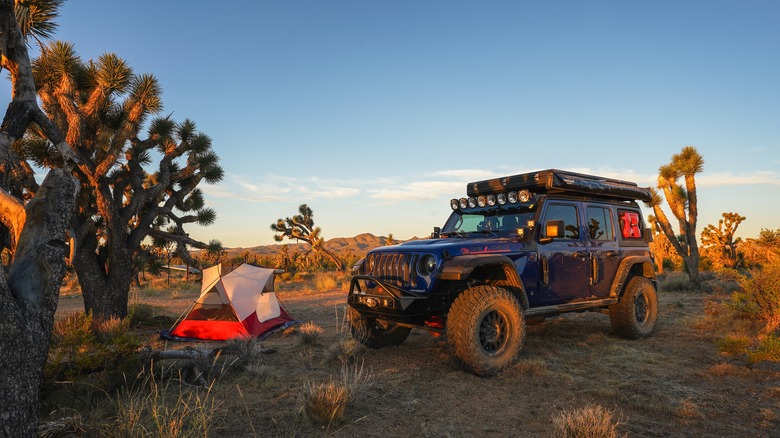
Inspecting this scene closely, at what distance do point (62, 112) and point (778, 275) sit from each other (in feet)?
53.0

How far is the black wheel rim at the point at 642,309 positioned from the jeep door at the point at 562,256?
6.04 ft

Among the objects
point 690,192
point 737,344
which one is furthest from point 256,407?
point 690,192

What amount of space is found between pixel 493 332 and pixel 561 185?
2563 mm

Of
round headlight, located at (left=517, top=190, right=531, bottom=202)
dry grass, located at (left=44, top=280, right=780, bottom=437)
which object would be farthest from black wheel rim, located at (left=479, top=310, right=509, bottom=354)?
round headlight, located at (left=517, top=190, right=531, bottom=202)

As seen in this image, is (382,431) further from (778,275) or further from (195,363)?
(778,275)

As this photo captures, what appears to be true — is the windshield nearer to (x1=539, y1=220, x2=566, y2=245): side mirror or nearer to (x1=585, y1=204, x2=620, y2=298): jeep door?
(x1=539, y1=220, x2=566, y2=245): side mirror

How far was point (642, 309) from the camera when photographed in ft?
26.7

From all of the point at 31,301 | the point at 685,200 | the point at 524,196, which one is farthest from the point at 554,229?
the point at 685,200

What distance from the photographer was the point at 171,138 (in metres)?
12.6

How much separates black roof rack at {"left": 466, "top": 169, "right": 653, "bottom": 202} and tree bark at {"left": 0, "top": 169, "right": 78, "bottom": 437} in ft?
19.1

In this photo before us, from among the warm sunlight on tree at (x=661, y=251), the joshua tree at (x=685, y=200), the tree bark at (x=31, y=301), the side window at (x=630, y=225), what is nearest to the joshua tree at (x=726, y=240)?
the warm sunlight on tree at (x=661, y=251)

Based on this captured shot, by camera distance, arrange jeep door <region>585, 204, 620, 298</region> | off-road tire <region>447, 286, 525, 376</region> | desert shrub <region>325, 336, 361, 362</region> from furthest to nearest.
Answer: jeep door <region>585, 204, 620, 298</region>, desert shrub <region>325, 336, 361, 362</region>, off-road tire <region>447, 286, 525, 376</region>

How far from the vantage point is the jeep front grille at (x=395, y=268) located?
5713mm

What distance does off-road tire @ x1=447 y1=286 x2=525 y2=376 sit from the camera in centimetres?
529
